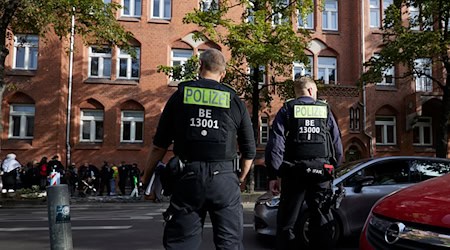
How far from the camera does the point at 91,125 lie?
21703mm

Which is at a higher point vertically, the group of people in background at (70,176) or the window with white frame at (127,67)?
the window with white frame at (127,67)

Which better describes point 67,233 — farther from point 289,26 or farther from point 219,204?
point 289,26

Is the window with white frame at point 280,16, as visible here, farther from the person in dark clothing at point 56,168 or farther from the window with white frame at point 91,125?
the person in dark clothing at point 56,168

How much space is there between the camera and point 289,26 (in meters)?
16.1

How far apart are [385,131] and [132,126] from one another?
14711 mm

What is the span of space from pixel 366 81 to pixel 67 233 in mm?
14528

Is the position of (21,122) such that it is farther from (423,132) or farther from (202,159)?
(423,132)

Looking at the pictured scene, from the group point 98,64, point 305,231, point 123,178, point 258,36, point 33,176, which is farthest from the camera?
point 98,64

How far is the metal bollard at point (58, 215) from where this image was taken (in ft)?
15.7

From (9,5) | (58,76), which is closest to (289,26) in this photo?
(9,5)

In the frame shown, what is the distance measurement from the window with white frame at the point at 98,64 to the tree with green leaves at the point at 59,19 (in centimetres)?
602

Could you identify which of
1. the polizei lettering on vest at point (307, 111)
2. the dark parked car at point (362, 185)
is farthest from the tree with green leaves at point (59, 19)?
the polizei lettering on vest at point (307, 111)

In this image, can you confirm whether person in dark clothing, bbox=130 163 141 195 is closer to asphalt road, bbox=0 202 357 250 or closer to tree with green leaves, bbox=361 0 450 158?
asphalt road, bbox=0 202 357 250

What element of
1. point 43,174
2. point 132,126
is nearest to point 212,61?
point 43,174
